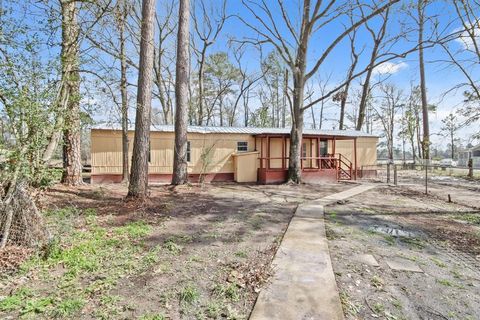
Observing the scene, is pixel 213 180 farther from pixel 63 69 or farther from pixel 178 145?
pixel 63 69

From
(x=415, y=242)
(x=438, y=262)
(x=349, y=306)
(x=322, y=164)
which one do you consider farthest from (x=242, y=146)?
(x=349, y=306)

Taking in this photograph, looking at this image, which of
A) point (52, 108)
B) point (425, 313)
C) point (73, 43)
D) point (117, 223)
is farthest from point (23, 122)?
point (425, 313)

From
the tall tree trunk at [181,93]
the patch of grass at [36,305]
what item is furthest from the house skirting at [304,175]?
the patch of grass at [36,305]

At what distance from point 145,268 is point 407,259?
12.0 ft

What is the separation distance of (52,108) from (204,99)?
22833 millimetres

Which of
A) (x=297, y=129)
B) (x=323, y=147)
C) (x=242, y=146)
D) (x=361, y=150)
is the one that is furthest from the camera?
(x=361, y=150)

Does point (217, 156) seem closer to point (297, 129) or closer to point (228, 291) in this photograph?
point (297, 129)

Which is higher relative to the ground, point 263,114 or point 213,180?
point 263,114

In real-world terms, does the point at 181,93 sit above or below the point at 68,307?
above

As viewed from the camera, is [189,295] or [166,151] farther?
[166,151]

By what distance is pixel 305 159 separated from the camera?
14.2 meters

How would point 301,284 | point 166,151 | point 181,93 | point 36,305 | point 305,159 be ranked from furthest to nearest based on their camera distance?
1. point 305,159
2. point 166,151
3. point 181,93
4. point 301,284
5. point 36,305

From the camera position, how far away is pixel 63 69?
4.03 metres

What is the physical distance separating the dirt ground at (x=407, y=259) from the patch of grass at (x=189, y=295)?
146 centimetres
